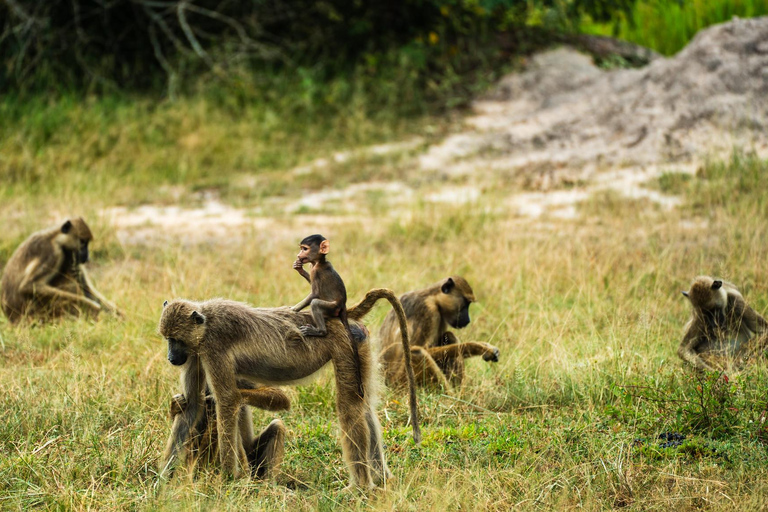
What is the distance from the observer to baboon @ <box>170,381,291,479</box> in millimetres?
4168

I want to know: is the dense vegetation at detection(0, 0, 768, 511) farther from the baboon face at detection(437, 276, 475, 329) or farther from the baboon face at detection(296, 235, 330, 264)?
the baboon face at detection(296, 235, 330, 264)

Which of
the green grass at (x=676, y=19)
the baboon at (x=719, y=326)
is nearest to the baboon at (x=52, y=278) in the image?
the baboon at (x=719, y=326)

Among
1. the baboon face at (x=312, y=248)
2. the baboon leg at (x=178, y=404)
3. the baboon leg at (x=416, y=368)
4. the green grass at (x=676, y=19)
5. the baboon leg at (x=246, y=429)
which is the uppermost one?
the green grass at (x=676, y=19)

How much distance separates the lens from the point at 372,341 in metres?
4.39

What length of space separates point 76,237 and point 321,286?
13.1 ft

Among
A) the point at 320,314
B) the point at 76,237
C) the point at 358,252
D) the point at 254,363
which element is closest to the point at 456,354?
the point at 320,314

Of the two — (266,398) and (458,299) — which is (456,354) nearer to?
(458,299)

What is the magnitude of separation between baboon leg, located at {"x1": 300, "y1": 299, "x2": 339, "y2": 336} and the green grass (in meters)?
14.4

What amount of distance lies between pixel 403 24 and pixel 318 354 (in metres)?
12.6

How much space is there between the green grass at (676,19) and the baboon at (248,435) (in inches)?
569

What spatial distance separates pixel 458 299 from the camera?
597 cm

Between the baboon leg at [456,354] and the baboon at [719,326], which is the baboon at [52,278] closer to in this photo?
the baboon leg at [456,354]

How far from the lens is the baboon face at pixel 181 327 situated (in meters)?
3.99

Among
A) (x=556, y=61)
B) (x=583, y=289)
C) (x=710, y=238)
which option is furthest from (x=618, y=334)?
(x=556, y=61)
